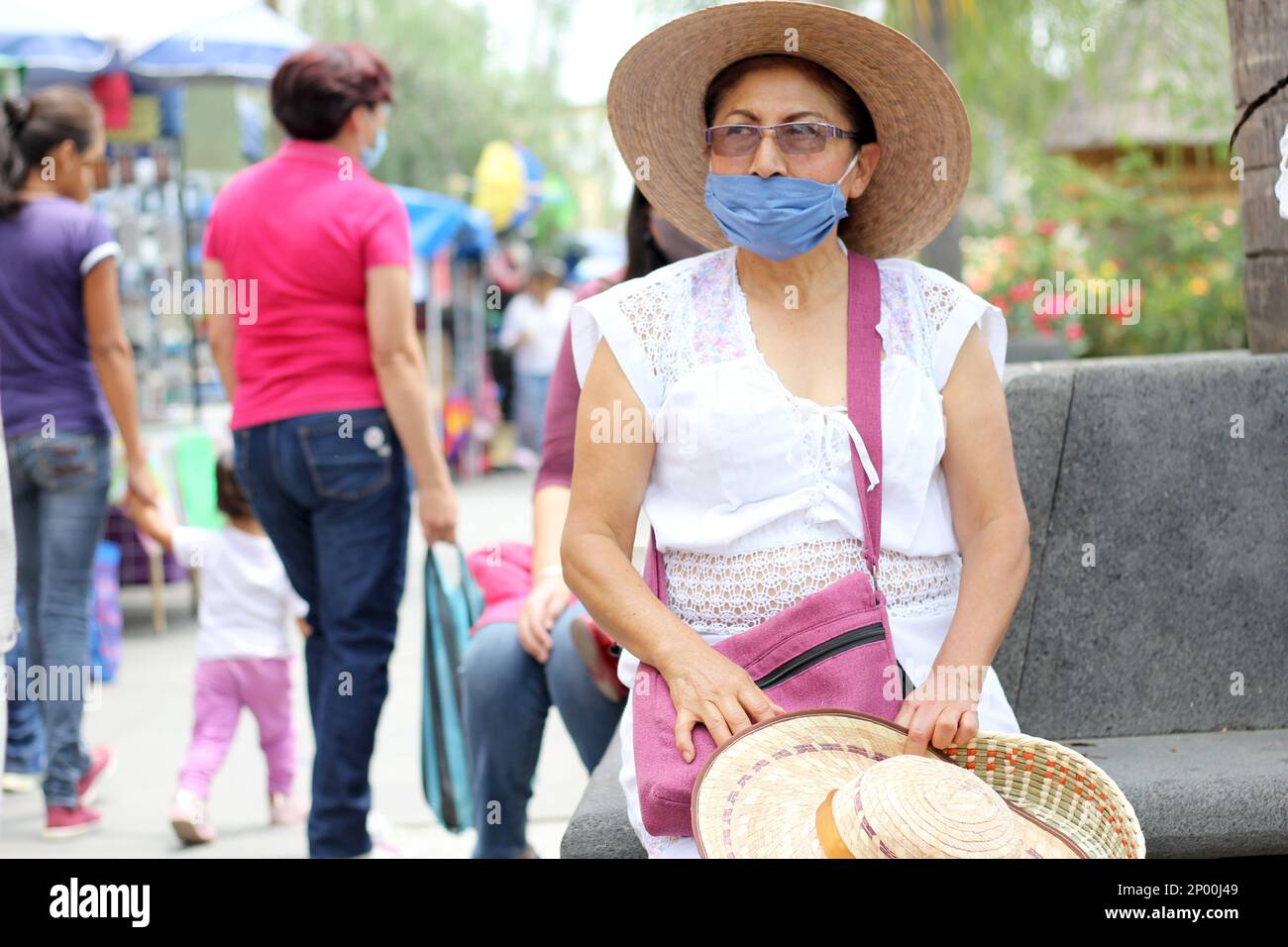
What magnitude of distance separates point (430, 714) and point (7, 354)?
189 centimetres

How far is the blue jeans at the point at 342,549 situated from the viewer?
4.16 meters

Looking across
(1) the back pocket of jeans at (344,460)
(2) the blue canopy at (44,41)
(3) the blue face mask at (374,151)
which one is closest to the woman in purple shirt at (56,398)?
(3) the blue face mask at (374,151)

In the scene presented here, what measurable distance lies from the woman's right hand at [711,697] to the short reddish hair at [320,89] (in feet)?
8.03

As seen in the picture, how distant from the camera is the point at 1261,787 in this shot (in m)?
2.85

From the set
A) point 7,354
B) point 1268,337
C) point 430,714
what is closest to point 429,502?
point 430,714

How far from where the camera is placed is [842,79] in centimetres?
279

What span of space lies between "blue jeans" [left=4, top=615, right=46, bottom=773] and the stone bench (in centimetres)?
356

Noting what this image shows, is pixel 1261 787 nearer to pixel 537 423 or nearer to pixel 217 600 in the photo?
pixel 217 600

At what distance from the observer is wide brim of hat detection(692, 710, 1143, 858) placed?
2.16m

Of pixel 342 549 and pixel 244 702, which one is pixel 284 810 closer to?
pixel 244 702

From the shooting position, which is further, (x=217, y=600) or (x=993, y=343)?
(x=217, y=600)

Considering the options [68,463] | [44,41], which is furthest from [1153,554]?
[44,41]

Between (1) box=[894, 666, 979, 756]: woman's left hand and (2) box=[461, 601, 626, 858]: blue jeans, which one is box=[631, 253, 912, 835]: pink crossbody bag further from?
(2) box=[461, 601, 626, 858]: blue jeans

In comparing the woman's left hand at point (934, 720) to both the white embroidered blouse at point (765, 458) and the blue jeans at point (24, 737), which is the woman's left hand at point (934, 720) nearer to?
the white embroidered blouse at point (765, 458)
